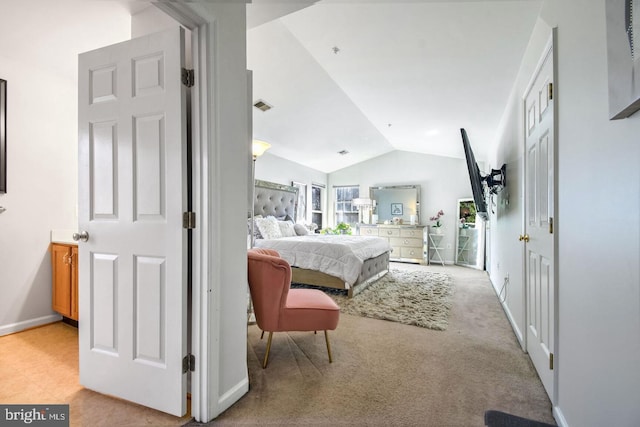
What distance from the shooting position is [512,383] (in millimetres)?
1838

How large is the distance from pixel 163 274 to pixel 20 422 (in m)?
0.99

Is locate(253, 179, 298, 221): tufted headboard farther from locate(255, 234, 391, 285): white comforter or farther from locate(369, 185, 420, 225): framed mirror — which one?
locate(369, 185, 420, 225): framed mirror

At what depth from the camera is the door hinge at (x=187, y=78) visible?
1.51m

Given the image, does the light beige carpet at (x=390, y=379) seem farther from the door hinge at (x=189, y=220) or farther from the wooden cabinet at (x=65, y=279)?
the wooden cabinet at (x=65, y=279)

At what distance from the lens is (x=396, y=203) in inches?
287

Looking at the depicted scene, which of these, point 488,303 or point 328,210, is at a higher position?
point 328,210

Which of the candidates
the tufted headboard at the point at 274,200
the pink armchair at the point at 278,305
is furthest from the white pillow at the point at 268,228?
the pink armchair at the point at 278,305

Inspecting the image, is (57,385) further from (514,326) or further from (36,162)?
(514,326)

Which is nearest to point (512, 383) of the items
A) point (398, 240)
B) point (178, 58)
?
point (178, 58)

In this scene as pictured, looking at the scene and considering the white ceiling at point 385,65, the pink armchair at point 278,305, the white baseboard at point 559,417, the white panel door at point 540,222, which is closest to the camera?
the white baseboard at point 559,417

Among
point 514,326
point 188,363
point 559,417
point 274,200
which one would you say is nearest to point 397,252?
point 274,200

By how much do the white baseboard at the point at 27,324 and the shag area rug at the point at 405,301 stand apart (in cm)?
295

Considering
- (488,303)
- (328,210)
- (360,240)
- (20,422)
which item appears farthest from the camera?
(328,210)

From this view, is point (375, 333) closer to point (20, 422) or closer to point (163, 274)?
point (163, 274)
